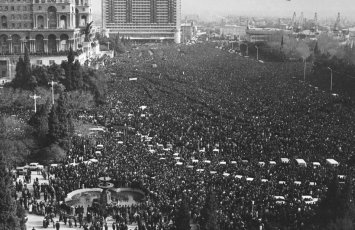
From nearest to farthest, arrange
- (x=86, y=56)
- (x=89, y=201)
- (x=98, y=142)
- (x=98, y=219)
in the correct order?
(x=98, y=219), (x=89, y=201), (x=98, y=142), (x=86, y=56)

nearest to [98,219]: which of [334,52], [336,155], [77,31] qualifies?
[336,155]

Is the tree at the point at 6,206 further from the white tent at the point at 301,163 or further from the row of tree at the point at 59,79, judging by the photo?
the row of tree at the point at 59,79

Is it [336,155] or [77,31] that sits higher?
[77,31]

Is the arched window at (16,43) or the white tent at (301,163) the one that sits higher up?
the arched window at (16,43)

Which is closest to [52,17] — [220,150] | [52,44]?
[52,44]

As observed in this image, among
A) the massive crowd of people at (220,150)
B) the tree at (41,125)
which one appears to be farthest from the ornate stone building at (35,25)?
the tree at (41,125)

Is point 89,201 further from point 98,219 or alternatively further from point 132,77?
point 132,77
